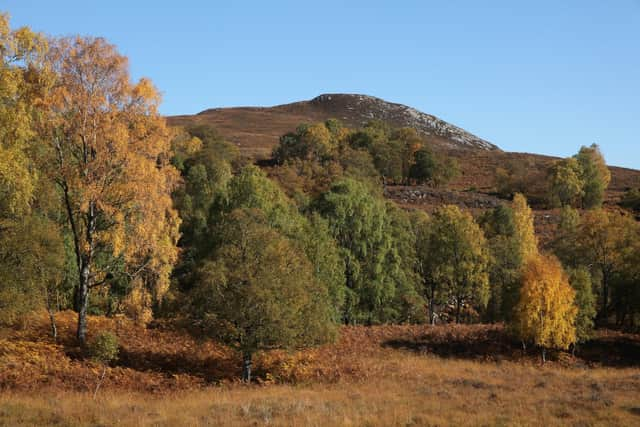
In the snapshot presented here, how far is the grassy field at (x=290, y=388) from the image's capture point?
16453 mm

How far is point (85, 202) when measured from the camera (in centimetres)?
2244

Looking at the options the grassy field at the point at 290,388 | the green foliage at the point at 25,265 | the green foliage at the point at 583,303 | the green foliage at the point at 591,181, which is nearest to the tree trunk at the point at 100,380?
the grassy field at the point at 290,388

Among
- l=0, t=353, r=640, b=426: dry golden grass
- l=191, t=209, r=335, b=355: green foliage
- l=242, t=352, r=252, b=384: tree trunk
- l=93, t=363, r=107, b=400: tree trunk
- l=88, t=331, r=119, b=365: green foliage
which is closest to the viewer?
l=0, t=353, r=640, b=426: dry golden grass

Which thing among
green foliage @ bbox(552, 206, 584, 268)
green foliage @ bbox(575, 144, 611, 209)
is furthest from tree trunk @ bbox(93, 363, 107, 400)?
green foliage @ bbox(575, 144, 611, 209)

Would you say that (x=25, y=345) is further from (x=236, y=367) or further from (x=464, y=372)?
(x=464, y=372)

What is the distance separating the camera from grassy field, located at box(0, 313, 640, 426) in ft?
54.0

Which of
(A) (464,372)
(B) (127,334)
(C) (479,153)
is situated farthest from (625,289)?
(C) (479,153)

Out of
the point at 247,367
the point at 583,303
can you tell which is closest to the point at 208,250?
the point at 247,367

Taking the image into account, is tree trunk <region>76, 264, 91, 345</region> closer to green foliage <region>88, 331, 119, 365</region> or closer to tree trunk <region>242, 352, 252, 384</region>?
green foliage <region>88, 331, 119, 365</region>

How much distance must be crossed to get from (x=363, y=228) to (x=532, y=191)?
79061 mm

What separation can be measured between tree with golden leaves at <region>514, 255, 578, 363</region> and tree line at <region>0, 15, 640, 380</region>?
116 mm

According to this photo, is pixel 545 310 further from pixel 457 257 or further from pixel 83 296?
pixel 83 296

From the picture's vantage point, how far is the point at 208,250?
3431 cm

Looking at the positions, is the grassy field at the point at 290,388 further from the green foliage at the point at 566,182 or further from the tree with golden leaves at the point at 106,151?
the green foliage at the point at 566,182
